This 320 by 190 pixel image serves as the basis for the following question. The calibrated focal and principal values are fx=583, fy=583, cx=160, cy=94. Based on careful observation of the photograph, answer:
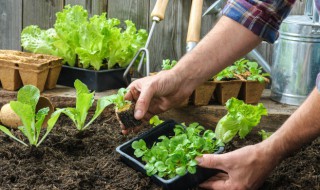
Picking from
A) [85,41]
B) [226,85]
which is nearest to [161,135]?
[226,85]

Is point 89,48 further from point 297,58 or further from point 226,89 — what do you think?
point 297,58

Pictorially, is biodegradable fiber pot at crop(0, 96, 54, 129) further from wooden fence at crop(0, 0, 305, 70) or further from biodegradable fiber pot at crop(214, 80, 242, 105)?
wooden fence at crop(0, 0, 305, 70)

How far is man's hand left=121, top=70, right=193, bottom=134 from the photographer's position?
1944 millimetres

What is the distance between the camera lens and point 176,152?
176 centimetres

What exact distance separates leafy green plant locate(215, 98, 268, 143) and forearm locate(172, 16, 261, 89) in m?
0.16

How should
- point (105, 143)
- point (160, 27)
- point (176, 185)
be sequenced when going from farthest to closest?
point (160, 27), point (105, 143), point (176, 185)

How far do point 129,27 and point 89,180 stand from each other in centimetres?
134

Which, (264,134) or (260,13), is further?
(264,134)

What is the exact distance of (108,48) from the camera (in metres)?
2.80

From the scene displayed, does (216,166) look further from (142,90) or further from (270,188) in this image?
(142,90)

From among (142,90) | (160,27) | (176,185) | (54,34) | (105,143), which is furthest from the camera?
(160,27)

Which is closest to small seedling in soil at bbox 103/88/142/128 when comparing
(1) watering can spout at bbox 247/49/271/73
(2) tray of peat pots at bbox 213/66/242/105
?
(2) tray of peat pots at bbox 213/66/242/105

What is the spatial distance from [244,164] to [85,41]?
1.30 metres

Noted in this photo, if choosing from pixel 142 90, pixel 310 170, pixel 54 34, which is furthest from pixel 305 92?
pixel 54 34
